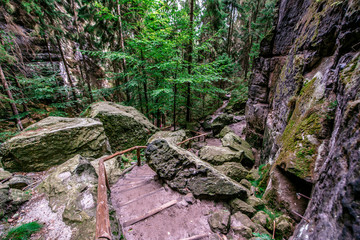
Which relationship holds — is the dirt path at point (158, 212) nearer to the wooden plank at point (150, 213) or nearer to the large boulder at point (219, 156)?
the wooden plank at point (150, 213)

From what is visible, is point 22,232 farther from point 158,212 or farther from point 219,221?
point 219,221

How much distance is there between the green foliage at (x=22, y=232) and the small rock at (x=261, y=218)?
4.27m

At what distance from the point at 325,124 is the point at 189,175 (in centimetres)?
338

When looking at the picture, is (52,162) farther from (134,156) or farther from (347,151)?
(347,151)

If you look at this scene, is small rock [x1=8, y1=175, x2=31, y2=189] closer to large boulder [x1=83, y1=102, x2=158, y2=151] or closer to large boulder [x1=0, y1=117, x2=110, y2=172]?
large boulder [x1=0, y1=117, x2=110, y2=172]

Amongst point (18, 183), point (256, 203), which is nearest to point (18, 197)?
point (18, 183)

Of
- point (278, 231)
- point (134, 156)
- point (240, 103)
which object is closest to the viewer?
point (278, 231)

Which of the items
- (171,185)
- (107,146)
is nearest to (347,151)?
(171,185)

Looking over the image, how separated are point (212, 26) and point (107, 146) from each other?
14444mm

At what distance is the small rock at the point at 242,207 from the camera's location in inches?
125

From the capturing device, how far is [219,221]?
2.88 m

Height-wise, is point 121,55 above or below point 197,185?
above

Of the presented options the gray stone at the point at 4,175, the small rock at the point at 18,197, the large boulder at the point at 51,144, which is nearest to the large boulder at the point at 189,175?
the small rock at the point at 18,197

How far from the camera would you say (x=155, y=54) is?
318 inches
